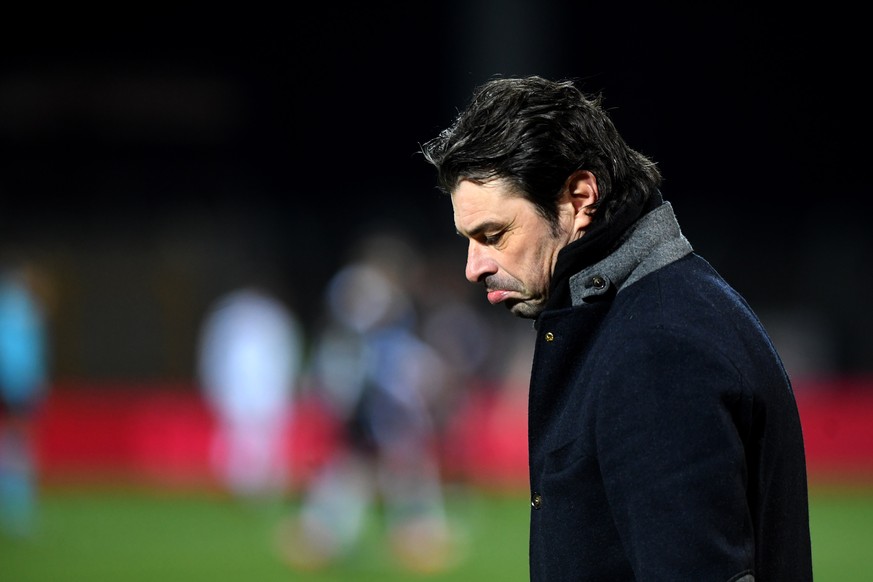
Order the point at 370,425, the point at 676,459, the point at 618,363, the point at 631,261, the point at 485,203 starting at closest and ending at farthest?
the point at 676,459, the point at 618,363, the point at 631,261, the point at 485,203, the point at 370,425

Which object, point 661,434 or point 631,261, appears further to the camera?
point 631,261

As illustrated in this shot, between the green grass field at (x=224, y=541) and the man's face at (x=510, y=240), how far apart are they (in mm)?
7832

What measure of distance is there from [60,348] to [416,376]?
9.58 m

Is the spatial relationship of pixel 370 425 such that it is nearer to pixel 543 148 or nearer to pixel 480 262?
pixel 480 262

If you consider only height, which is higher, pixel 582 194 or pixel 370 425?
pixel 582 194

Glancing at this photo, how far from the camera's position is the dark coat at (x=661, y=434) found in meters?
2.40

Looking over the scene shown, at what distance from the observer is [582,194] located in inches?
110

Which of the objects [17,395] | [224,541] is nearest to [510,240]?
[224,541]

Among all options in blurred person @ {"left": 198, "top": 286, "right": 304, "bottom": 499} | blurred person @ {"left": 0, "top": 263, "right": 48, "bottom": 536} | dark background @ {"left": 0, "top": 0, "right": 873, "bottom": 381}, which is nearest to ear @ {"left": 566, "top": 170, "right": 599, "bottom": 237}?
blurred person @ {"left": 0, "top": 263, "right": 48, "bottom": 536}

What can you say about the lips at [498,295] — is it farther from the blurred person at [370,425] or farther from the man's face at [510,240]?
the blurred person at [370,425]

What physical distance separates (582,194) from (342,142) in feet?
92.6

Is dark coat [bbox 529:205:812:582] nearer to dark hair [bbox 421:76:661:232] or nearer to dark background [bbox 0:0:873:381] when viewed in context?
dark hair [bbox 421:76:661:232]

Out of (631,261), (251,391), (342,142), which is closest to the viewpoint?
(631,261)

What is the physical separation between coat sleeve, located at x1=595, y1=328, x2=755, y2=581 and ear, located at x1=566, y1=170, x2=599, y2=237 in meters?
0.40
